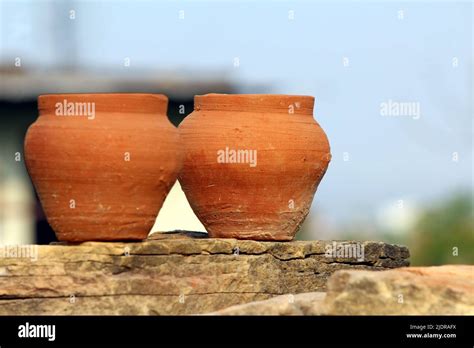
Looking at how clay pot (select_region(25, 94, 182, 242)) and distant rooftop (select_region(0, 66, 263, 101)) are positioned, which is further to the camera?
distant rooftop (select_region(0, 66, 263, 101))

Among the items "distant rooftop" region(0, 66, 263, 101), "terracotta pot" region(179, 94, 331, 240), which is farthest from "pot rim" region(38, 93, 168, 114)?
"distant rooftop" region(0, 66, 263, 101)

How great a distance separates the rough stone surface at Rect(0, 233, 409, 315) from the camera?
8.55 metres

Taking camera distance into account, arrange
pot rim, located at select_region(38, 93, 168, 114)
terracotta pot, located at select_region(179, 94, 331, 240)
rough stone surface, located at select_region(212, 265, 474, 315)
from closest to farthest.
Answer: rough stone surface, located at select_region(212, 265, 474, 315) < pot rim, located at select_region(38, 93, 168, 114) < terracotta pot, located at select_region(179, 94, 331, 240)

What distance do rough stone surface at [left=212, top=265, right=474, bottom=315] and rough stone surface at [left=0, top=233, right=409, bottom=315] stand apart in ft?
3.53

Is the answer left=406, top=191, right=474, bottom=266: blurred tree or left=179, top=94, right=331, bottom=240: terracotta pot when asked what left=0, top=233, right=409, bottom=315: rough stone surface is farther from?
left=406, top=191, right=474, bottom=266: blurred tree

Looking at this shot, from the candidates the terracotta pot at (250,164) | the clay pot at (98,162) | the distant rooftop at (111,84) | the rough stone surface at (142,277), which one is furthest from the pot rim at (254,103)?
the distant rooftop at (111,84)

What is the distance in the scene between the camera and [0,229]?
18.7m

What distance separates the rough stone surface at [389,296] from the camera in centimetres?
754

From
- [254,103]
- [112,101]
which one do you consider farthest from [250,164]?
[112,101]

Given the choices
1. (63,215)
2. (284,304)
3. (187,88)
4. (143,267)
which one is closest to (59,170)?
(63,215)

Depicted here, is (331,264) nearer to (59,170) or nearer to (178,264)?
(178,264)

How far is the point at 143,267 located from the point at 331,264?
176 centimetres

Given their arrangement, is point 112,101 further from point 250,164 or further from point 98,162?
point 250,164

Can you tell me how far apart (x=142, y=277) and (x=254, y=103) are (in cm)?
173
